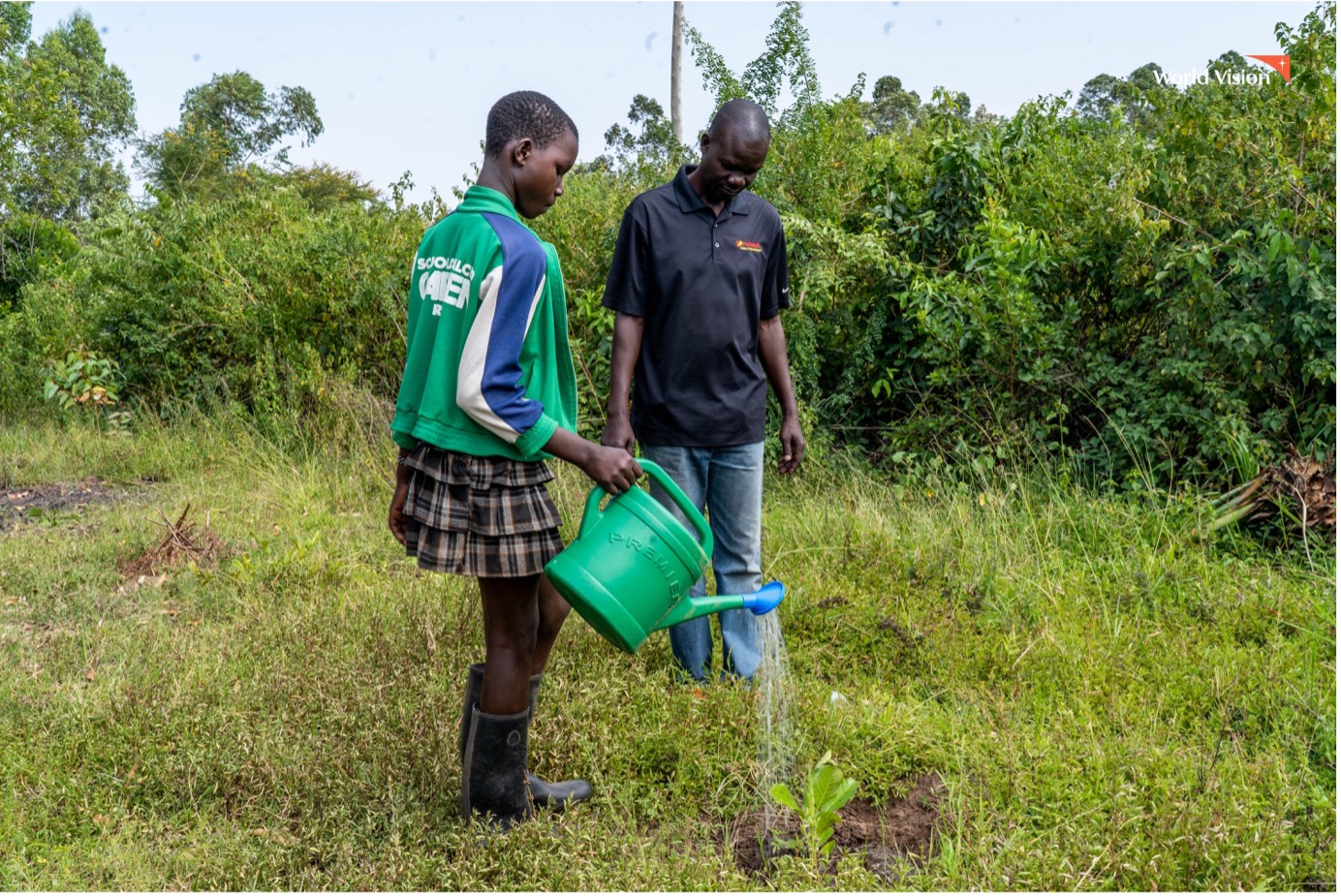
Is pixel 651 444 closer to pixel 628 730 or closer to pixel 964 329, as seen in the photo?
pixel 628 730

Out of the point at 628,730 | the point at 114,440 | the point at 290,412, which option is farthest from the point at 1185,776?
the point at 114,440

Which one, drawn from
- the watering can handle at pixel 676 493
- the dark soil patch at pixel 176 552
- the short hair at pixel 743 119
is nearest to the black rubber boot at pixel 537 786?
the watering can handle at pixel 676 493

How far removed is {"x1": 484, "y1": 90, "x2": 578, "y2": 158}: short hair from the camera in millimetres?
2463

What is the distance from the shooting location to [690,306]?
3.24 metres

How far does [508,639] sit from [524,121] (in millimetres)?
1140

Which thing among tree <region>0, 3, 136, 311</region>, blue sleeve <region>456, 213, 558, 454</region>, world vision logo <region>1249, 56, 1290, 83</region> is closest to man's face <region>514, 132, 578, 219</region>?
blue sleeve <region>456, 213, 558, 454</region>

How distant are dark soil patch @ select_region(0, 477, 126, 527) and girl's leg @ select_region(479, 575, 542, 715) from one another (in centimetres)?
407

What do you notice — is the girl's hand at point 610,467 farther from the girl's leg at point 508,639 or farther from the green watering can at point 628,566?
the girl's leg at point 508,639

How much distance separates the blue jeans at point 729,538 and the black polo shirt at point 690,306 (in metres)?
0.08

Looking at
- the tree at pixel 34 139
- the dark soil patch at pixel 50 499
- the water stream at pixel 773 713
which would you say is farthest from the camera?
the tree at pixel 34 139

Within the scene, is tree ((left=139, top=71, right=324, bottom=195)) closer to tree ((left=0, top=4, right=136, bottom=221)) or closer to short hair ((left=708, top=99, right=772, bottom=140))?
tree ((left=0, top=4, right=136, bottom=221))

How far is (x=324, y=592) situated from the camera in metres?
4.31

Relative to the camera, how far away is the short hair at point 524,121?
2.46m

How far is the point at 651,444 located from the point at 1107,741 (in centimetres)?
146
